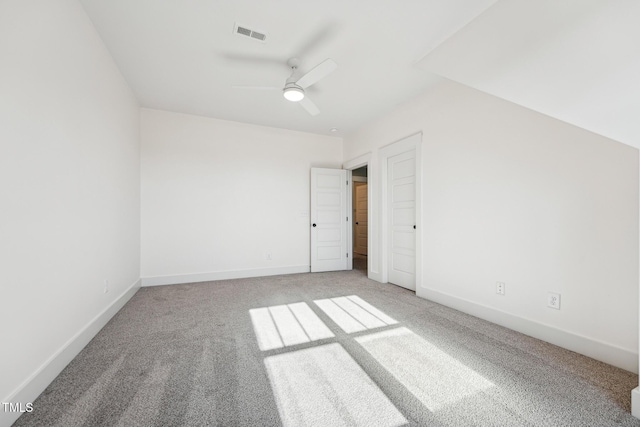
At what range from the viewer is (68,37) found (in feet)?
5.97

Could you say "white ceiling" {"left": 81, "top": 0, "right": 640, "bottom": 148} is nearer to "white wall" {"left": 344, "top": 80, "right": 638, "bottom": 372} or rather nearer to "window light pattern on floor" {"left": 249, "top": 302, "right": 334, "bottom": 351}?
"white wall" {"left": 344, "top": 80, "right": 638, "bottom": 372}

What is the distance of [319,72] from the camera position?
2.29 m

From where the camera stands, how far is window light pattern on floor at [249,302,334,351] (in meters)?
2.17

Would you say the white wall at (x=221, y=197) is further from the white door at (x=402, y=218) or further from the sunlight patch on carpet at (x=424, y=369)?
the sunlight patch on carpet at (x=424, y=369)

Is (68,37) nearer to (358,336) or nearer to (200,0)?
(200,0)

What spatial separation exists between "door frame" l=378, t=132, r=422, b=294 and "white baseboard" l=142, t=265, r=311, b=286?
5.11 ft

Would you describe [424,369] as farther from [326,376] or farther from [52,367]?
[52,367]

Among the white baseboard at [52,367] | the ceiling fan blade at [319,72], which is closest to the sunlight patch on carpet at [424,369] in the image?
the white baseboard at [52,367]

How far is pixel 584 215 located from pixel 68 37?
3.95 meters

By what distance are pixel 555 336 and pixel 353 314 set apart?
5.53ft

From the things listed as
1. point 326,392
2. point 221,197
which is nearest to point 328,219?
point 221,197

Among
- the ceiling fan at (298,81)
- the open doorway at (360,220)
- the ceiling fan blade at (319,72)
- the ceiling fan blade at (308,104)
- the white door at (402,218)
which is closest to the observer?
the ceiling fan blade at (319,72)

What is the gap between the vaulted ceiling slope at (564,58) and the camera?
103cm

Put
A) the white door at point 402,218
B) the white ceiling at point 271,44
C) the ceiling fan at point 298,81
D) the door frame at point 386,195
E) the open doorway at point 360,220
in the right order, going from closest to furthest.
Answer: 1. the white ceiling at point 271,44
2. the ceiling fan at point 298,81
3. the door frame at point 386,195
4. the white door at point 402,218
5. the open doorway at point 360,220
